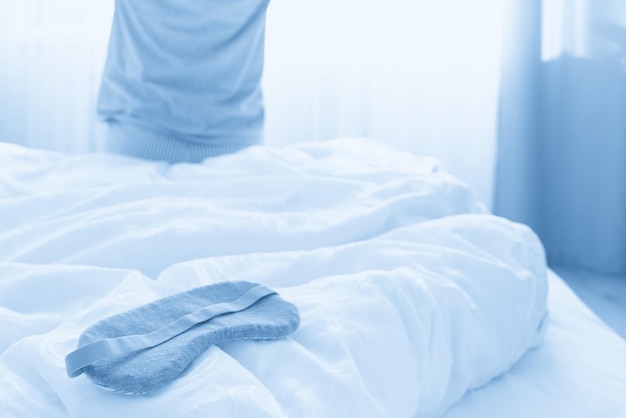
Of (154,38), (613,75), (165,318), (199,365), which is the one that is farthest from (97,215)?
(613,75)

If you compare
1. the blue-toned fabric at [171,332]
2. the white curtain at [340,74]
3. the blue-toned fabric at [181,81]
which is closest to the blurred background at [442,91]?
the white curtain at [340,74]

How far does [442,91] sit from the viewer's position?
288 cm

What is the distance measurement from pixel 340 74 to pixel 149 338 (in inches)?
89.2

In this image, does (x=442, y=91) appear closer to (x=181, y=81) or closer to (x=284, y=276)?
(x=181, y=81)

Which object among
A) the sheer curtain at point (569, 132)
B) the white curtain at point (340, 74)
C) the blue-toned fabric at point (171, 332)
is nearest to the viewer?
the blue-toned fabric at point (171, 332)

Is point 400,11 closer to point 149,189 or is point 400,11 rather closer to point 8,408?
point 149,189

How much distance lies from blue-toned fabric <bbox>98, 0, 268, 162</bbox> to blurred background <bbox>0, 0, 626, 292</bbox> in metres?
0.83

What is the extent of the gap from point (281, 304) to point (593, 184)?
7.27ft

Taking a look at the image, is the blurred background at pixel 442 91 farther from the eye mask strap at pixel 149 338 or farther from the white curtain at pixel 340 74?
the eye mask strap at pixel 149 338

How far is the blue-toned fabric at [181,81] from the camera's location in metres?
1.91

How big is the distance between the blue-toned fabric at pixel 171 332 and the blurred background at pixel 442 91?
2109 mm

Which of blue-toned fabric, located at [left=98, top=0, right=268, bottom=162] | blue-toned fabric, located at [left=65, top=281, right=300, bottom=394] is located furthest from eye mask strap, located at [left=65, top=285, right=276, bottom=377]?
blue-toned fabric, located at [left=98, top=0, right=268, bottom=162]

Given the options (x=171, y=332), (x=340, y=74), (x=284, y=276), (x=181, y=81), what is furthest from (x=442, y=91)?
(x=171, y=332)

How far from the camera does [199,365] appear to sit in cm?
65
